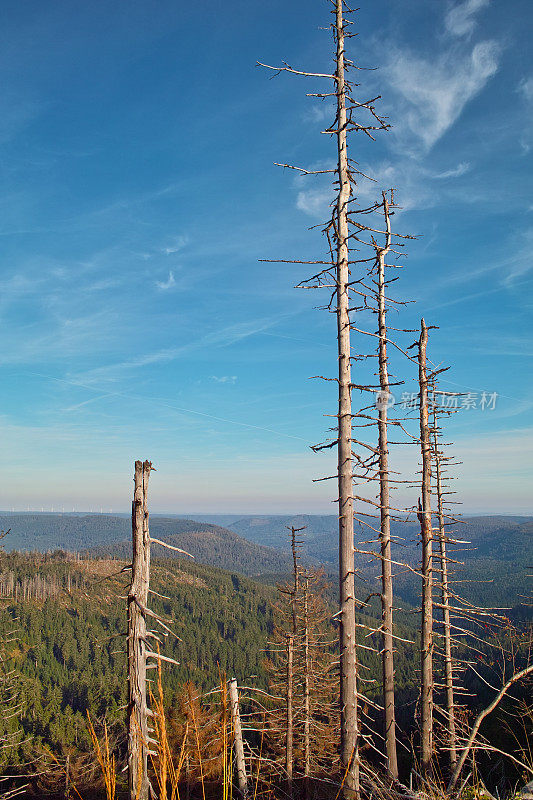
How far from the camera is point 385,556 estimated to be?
10.2 meters

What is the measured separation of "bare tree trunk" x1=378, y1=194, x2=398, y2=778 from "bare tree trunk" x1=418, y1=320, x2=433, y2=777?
77 cm

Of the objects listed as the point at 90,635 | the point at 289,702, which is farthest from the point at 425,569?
the point at 90,635

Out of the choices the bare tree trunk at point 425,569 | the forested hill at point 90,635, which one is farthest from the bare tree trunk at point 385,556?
the forested hill at point 90,635

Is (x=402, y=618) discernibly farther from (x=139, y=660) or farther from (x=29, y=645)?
(x=139, y=660)

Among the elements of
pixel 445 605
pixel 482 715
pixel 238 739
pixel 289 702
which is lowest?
pixel 289 702

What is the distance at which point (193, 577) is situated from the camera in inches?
7746

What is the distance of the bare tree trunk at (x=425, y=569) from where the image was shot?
35.1 feet

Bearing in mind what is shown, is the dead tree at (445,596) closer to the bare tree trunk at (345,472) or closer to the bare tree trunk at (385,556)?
the bare tree trunk at (385,556)

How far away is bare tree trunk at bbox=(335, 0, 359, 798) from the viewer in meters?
7.38

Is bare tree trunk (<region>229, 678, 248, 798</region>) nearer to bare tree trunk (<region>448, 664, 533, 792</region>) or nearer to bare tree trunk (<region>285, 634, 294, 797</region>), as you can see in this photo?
bare tree trunk (<region>285, 634, 294, 797</region>)

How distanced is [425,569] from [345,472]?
503 centimetres

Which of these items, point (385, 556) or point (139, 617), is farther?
point (385, 556)

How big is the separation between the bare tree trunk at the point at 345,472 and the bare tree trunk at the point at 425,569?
151 inches

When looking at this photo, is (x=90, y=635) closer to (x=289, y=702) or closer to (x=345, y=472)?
(x=289, y=702)
